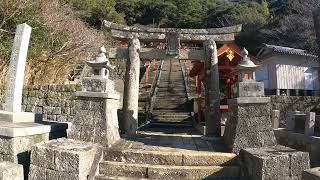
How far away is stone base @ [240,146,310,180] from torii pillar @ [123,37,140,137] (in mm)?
4068

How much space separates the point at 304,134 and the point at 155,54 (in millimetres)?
5044

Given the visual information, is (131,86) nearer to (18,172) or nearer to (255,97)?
(255,97)

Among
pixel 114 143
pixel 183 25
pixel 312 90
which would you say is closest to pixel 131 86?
pixel 114 143

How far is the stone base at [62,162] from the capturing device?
564 cm

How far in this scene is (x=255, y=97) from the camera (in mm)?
6625

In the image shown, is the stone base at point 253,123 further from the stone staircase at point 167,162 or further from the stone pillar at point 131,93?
the stone pillar at point 131,93

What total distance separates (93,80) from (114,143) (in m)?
1.53

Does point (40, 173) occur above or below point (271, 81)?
below

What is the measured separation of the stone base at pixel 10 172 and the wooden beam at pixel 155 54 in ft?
18.5

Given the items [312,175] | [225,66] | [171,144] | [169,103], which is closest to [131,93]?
[171,144]

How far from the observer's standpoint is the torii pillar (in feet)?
30.8

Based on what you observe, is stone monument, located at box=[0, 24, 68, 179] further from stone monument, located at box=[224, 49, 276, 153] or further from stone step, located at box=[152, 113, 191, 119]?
stone step, located at box=[152, 113, 191, 119]

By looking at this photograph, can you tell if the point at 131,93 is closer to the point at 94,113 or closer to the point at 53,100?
the point at 94,113

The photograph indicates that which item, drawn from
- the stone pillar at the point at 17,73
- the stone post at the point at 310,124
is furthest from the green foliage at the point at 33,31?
the stone post at the point at 310,124
